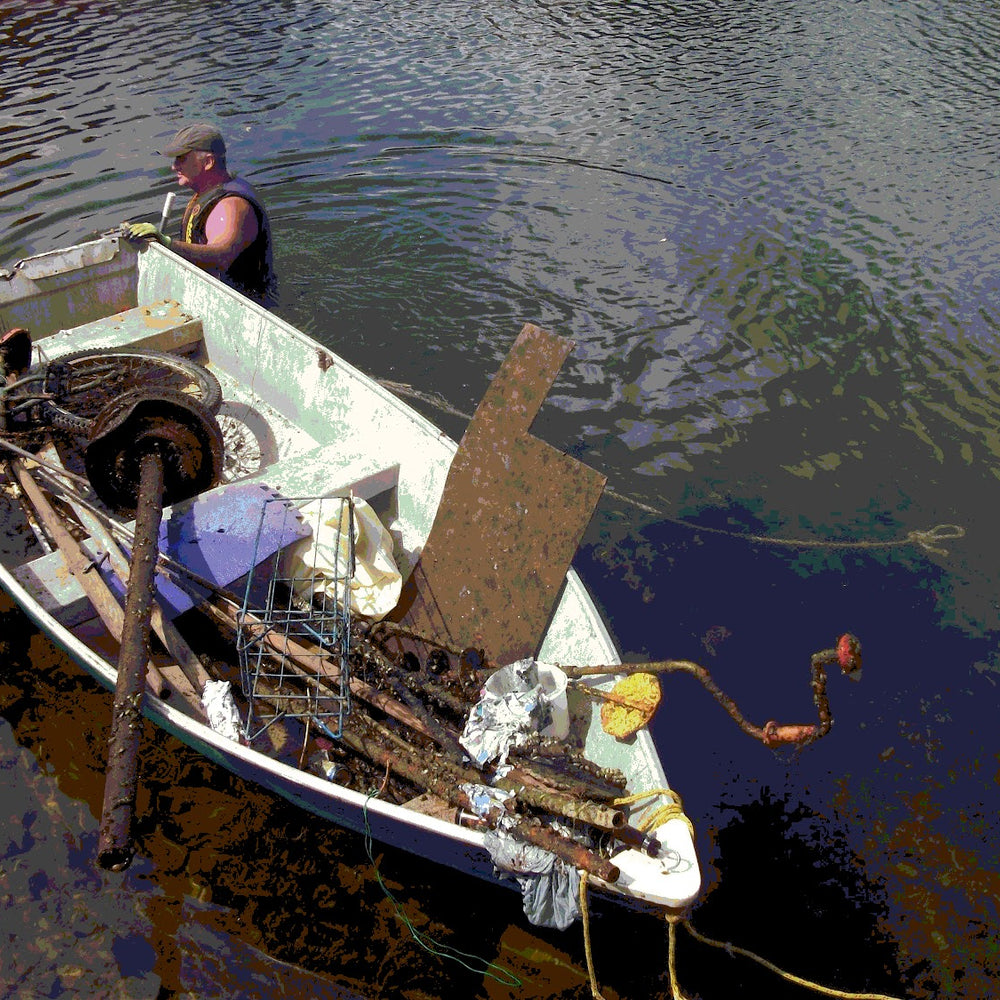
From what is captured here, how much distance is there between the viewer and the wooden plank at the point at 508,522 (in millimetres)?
5191

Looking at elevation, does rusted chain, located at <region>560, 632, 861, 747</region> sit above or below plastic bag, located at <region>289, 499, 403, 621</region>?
above

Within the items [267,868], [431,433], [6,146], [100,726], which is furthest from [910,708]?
[6,146]

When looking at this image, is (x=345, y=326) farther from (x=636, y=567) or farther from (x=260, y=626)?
(x=260, y=626)

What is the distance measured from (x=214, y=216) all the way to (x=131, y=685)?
18.1 ft

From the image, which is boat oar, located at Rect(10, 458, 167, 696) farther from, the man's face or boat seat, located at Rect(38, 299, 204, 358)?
the man's face

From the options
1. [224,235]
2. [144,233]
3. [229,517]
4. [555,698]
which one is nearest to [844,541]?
[555,698]

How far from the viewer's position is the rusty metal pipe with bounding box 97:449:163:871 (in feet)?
12.2

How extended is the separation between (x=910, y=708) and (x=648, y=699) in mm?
2925

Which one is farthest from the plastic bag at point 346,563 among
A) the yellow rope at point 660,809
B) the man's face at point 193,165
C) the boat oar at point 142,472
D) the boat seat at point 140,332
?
the man's face at point 193,165

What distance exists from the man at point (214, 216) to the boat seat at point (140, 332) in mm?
604

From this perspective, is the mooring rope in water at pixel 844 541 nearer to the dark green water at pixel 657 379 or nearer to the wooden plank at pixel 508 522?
the dark green water at pixel 657 379

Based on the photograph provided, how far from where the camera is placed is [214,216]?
8344 mm

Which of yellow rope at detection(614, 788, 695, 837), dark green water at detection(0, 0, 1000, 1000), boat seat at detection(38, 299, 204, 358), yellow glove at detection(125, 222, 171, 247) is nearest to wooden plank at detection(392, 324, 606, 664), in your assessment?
yellow rope at detection(614, 788, 695, 837)

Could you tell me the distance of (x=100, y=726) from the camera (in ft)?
18.9
